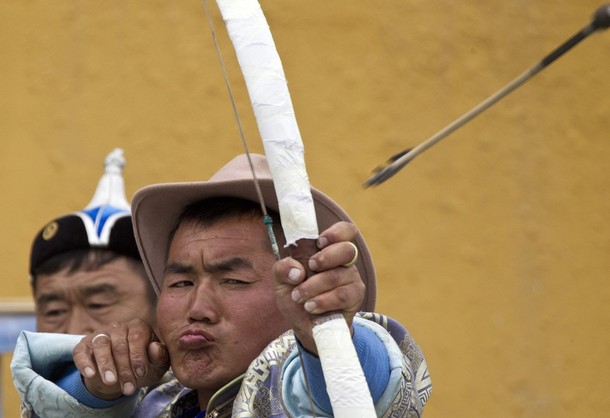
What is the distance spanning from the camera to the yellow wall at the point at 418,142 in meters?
4.71

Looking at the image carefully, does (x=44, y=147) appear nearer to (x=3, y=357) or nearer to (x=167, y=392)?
(x=3, y=357)

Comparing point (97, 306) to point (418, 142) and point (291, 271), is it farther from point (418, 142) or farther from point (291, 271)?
point (291, 271)

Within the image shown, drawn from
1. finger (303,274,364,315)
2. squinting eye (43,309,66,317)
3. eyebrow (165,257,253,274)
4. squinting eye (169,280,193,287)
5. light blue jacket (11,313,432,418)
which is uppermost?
eyebrow (165,257,253,274)

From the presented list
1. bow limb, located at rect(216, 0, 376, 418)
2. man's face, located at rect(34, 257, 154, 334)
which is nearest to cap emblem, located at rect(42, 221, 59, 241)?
man's face, located at rect(34, 257, 154, 334)

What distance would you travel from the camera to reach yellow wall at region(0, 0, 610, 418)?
471 centimetres

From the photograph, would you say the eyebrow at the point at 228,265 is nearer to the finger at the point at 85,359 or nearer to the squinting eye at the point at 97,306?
the finger at the point at 85,359

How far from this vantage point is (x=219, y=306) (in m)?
2.80

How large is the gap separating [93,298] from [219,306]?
114cm

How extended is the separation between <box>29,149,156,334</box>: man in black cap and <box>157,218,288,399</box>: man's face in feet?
3.26

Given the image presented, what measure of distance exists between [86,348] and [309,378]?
2.04 feet

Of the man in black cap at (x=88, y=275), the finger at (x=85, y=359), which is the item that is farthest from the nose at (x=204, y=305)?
the man in black cap at (x=88, y=275)

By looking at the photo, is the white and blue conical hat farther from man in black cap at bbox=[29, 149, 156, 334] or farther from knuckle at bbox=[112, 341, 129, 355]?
knuckle at bbox=[112, 341, 129, 355]

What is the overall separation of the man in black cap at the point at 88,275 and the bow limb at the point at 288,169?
1622 millimetres

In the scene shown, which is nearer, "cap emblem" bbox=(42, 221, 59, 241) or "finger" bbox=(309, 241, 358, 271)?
"finger" bbox=(309, 241, 358, 271)
